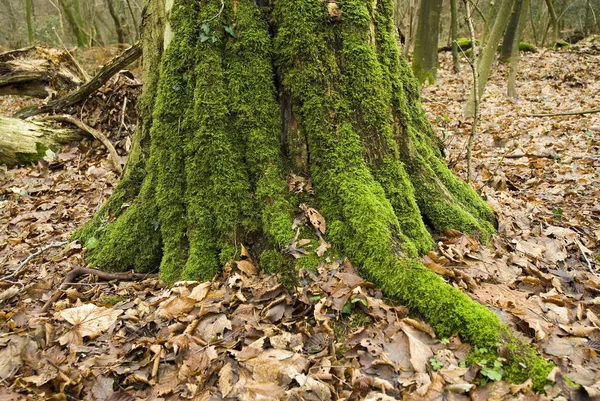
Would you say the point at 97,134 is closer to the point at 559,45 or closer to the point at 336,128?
the point at 336,128

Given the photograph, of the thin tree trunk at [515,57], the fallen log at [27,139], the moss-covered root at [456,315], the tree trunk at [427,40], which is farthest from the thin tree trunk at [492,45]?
the fallen log at [27,139]

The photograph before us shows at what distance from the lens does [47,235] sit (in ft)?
16.2

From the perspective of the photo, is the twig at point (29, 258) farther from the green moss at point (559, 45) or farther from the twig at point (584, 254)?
the green moss at point (559, 45)

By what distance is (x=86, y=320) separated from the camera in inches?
118

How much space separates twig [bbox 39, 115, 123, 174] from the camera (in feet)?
23.9

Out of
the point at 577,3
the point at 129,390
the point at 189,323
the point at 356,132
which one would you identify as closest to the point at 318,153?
the point at 356,132

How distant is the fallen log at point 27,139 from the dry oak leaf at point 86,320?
5.91 m

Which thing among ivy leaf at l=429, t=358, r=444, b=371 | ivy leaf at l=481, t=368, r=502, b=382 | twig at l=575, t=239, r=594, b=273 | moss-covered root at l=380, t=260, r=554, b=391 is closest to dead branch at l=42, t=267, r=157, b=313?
moss-covered root at l=380, t=260, r=554, b=391

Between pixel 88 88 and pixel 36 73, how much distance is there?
1798mm

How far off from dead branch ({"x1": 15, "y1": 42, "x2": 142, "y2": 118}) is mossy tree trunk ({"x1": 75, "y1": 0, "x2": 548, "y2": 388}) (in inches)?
202

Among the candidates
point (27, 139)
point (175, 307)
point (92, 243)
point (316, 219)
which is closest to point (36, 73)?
point (27, 139)

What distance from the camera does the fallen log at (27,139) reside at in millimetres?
7699

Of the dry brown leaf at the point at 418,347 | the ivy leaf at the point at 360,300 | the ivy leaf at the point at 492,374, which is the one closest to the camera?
the ivy leaf at the point at 492,374

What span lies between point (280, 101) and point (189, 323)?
1.79m
